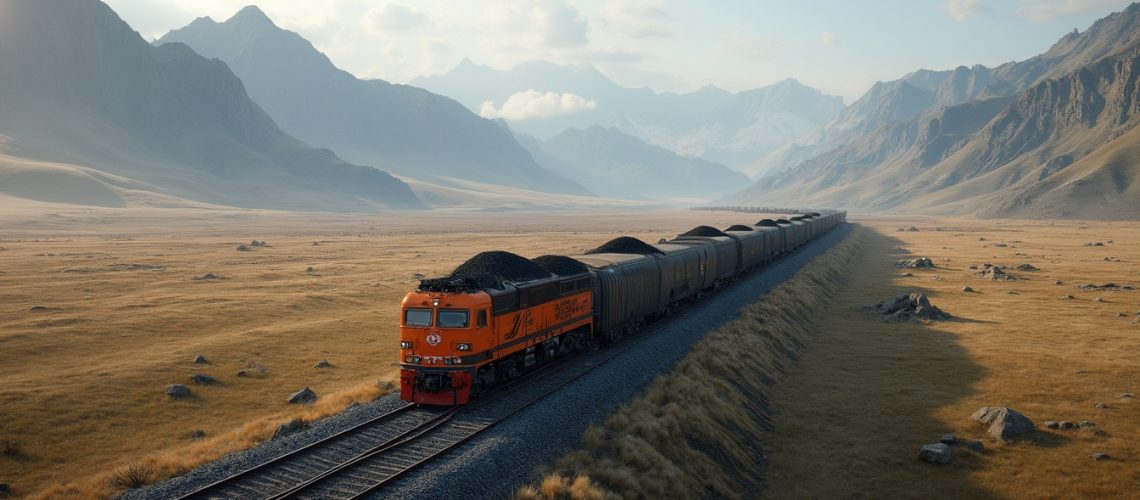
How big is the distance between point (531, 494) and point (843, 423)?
16.1 m

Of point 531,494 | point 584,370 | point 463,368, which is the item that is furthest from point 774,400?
point 531,494

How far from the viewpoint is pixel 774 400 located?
101 ft

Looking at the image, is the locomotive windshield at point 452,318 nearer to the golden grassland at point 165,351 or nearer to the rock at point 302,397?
the golden grassland at point 165,351

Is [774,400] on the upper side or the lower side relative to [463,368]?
lower

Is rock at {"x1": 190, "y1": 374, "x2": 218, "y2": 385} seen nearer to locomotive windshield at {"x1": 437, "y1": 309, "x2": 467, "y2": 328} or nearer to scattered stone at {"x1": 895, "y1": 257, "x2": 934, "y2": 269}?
locomotive windshield at {"x1": 437, "y1": 309, "x2": 467, "y2": 328}

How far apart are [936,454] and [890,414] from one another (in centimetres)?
528

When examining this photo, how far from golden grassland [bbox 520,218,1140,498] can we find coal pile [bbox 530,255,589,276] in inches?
228

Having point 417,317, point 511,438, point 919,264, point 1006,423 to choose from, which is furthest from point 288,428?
point 919,264

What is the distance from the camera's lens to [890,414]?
94.8ft

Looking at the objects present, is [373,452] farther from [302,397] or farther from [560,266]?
[302,397]

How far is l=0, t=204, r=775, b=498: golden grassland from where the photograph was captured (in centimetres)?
2456

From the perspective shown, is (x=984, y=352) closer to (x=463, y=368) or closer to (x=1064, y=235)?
(x=463, y=368)

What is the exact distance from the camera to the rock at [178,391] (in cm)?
3078

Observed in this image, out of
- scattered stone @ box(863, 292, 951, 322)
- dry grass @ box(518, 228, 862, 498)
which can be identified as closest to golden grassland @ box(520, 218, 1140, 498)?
dry grass @ box(518, 228, 862, 498)
